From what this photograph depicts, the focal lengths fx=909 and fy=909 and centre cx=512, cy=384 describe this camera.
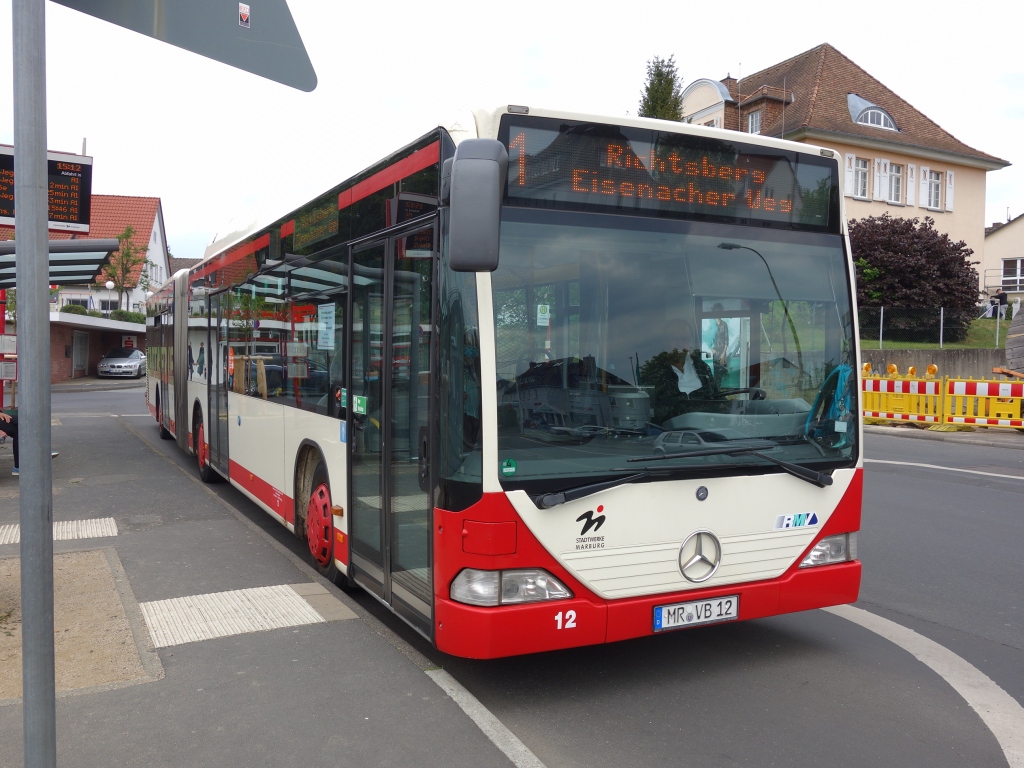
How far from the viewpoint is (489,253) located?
3.89 metres

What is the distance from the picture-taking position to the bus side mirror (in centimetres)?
388

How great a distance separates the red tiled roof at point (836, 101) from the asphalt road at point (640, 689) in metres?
36.6

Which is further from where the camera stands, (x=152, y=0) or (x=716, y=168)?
(x=716, y=168)

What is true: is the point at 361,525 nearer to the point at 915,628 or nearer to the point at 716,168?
the point at 716,168

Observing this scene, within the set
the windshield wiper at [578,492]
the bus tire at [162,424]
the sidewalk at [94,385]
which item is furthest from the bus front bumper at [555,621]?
the sidewalk at [94,385]

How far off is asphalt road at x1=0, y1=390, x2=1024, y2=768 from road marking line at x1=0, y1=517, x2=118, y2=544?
1196mm

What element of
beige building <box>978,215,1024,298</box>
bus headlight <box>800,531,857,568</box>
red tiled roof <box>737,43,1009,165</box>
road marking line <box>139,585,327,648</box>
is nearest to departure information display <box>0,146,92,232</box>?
road marking line <box>139,585,327,648</box>

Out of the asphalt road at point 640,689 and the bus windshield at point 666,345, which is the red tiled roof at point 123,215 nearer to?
the asphalt road at point 640,689

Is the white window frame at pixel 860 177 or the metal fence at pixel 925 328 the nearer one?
the metal fence at pixel 925 328

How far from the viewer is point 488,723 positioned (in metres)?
4.32

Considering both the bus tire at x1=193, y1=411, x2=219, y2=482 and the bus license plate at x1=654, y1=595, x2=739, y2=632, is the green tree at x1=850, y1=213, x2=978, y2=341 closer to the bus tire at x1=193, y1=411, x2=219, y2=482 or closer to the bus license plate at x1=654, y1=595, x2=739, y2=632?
the bus tire at x1=193, y1=411, x2=219, y2=482

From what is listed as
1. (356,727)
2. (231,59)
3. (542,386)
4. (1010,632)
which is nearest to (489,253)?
(542,386)

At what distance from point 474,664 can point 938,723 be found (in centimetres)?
241

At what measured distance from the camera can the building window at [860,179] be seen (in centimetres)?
4025
